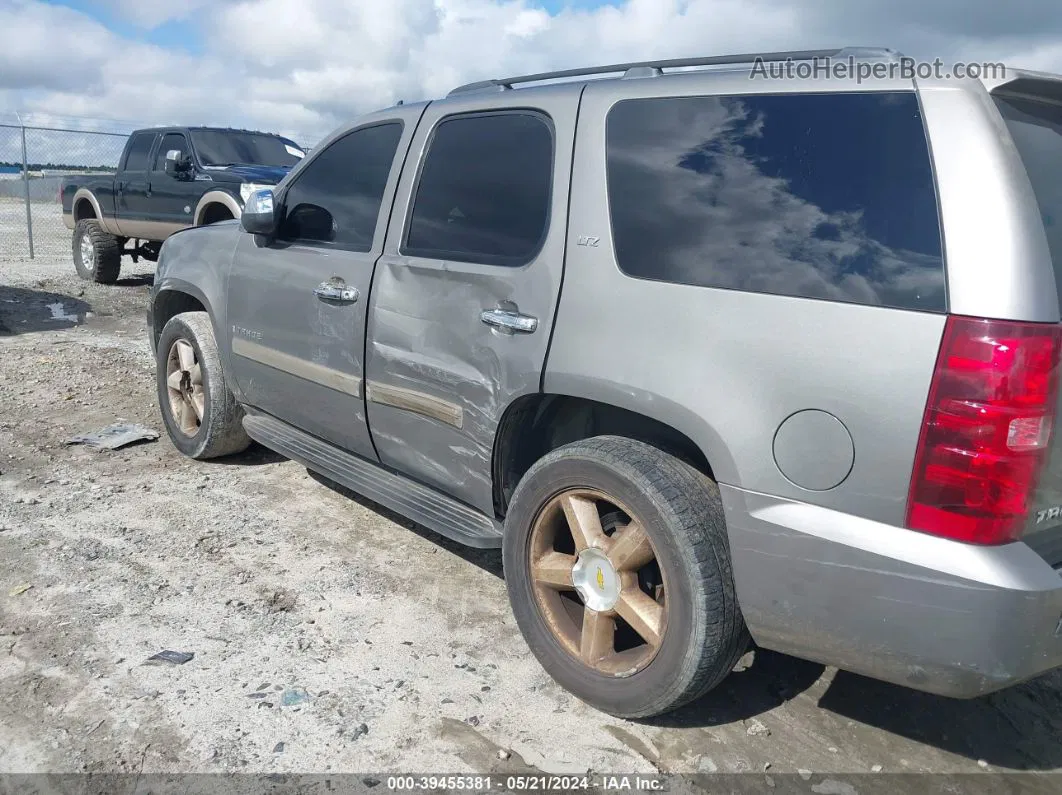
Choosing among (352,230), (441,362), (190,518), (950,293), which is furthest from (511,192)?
(190,518)

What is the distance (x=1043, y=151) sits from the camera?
89.9 inches

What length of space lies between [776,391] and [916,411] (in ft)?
1.12

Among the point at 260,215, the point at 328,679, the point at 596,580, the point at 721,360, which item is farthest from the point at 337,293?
the point at 721,360

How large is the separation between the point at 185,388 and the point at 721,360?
359 cm

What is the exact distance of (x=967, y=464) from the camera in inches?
83.7

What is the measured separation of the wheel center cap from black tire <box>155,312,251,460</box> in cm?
259

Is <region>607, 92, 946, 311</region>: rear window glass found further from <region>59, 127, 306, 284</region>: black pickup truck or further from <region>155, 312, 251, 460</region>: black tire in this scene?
<region>59, 127, 306, 284</region>: black pickup truck

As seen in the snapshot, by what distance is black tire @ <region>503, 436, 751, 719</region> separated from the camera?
2.58 m

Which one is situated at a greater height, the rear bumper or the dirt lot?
the rear bumper

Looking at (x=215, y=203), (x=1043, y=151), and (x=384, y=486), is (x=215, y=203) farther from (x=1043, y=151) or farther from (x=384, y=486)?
(x=1043, y=151)

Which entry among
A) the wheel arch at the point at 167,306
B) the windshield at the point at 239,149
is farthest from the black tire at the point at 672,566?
the windshield at the point at 239,149

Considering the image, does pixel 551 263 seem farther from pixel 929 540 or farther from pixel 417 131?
pixel 929 540

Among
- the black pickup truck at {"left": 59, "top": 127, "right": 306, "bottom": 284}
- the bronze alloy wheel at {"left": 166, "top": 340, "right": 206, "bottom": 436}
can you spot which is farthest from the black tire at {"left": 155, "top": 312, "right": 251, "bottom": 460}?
the black pickup truck at {"left": 59, "top": 127, "right": 306, "bottom": 284}

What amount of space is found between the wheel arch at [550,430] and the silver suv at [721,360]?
0.01 meters
